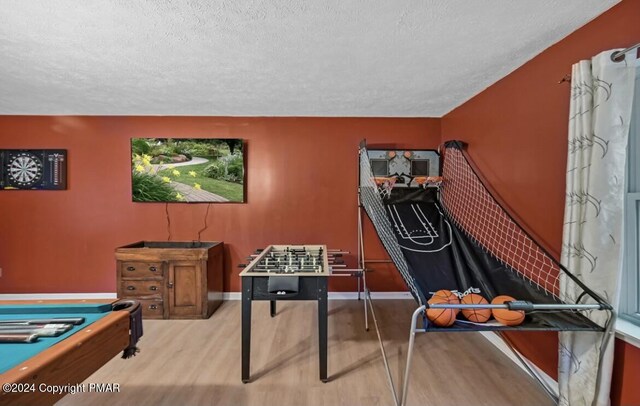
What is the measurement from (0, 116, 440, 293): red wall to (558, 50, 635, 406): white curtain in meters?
2.00

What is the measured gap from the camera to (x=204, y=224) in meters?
3.36

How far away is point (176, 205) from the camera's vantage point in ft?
11.0

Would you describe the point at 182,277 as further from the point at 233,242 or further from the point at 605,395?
the point at 605,395

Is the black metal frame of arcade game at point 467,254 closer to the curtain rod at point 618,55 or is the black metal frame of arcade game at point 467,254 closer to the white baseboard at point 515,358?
the white baseboard at point 515,358

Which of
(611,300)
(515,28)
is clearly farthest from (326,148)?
(611,300)

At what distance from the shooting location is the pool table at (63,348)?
2.68 ft

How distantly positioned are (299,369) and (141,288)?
6.66 ft

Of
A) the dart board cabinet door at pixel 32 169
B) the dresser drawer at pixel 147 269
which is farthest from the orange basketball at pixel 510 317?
the dart board cabinet door at pixel 32 169

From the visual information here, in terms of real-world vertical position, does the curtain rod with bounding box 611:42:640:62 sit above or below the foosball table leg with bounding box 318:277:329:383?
above

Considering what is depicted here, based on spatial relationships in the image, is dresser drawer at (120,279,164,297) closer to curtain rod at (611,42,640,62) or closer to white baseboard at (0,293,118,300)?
white baseboard at (0,293,118,300)

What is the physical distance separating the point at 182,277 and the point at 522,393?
317cm

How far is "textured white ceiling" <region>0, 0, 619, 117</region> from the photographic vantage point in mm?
1465

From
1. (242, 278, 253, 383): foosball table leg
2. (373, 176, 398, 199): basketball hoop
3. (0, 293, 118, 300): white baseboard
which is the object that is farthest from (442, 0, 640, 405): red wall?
(0, 293, 118, 300): white baseboard

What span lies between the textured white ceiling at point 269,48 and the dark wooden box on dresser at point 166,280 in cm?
173
